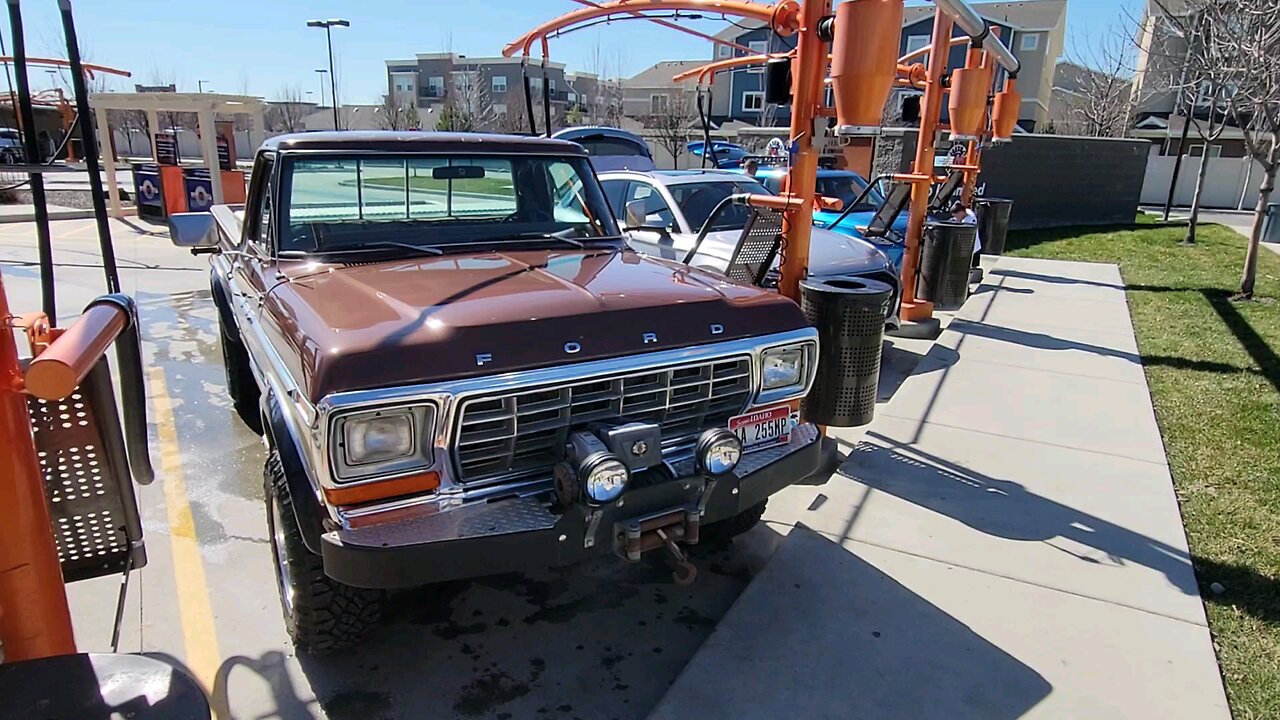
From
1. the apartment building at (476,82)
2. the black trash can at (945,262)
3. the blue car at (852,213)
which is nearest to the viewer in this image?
the black trash can at (945,262)

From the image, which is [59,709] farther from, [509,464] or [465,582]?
[465,582]

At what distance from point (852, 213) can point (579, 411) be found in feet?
27.7

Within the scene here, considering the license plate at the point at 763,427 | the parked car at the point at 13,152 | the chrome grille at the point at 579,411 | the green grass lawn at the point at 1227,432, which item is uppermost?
the parked car at the point at 13,152

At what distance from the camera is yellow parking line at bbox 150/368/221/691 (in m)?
3.17

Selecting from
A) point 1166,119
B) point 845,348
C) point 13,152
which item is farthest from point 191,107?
point 1166,119

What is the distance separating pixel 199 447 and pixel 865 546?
4208mm

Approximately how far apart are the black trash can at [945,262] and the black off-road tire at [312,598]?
6.83 m

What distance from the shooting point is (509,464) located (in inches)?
108

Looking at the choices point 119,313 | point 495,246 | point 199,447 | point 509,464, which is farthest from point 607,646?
point 199,447

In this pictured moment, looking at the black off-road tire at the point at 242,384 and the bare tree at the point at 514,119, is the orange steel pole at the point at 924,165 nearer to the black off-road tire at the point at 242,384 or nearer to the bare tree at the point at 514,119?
the black off-road tire at the point at 242,384

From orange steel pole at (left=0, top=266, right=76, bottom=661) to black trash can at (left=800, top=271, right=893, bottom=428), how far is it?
140 inches

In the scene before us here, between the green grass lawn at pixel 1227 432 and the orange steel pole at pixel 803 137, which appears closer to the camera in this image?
the green grass lawn at pixel 1227 432

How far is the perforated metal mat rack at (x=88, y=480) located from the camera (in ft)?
6.93

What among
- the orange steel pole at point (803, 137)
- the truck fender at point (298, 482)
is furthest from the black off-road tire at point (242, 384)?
the orange steel pole at point (803, 137)
